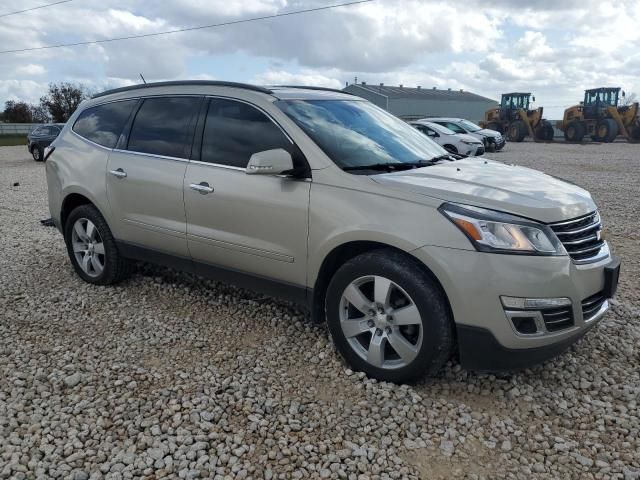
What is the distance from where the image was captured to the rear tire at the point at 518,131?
31203mm

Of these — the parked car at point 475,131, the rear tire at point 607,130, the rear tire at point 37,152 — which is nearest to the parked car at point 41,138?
the rear tire at point 37,152

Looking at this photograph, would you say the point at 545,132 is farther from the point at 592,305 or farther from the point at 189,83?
the point at 592,305

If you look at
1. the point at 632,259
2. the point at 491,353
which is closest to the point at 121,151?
the point at 491,353

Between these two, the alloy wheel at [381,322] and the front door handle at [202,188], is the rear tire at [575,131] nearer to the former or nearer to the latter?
the front door handle at [202,188]

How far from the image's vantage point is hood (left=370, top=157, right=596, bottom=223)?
300 centimetres

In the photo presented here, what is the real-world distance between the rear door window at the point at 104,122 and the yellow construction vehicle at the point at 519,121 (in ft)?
97.6

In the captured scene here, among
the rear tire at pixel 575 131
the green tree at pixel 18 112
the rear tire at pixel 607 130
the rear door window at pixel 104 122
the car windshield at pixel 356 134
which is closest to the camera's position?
the car windshield at pixel 356 134

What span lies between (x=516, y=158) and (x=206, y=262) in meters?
18.5

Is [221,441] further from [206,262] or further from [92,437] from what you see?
[206,262]

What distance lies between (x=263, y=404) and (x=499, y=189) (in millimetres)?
1877

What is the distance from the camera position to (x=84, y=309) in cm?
461

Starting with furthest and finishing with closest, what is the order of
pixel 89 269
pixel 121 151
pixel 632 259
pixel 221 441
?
1. pixel 632 259
2. pixel 89 269
3. pixel 121 151
4. pixel 221 441

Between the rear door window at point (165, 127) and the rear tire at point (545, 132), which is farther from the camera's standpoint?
the rear tire at point (545, 132)

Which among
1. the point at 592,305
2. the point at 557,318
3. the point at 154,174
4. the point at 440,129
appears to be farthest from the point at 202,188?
the point at 440,129
